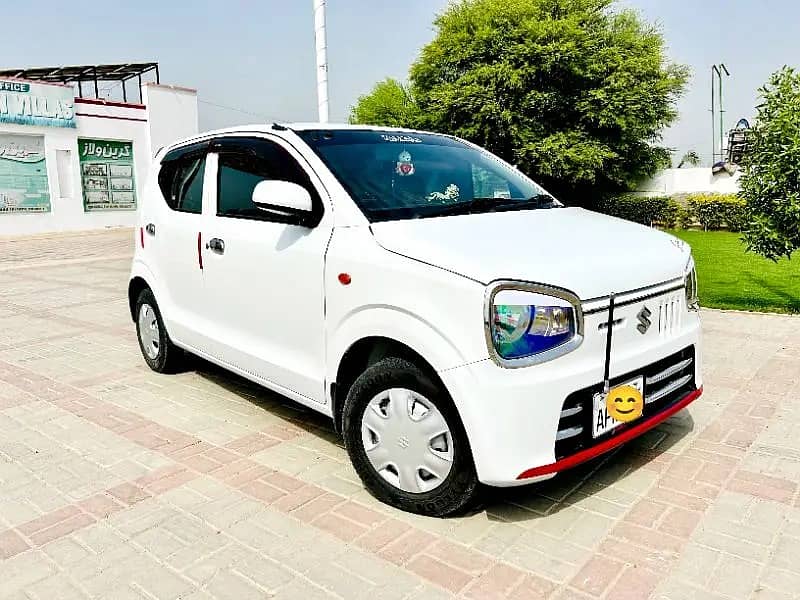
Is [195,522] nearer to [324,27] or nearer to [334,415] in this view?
[334,415]

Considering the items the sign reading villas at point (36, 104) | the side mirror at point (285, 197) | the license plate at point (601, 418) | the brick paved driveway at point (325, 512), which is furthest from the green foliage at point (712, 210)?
the side mirror at point (285, 197)

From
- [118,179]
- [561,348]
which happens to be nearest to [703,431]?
[561,348]

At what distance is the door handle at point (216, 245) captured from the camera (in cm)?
422

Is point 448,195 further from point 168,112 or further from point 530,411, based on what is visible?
point 168,112

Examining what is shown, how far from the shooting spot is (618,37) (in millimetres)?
32031

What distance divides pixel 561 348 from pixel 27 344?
20.0 feet

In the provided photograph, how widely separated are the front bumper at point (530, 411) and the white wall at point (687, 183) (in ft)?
85.9

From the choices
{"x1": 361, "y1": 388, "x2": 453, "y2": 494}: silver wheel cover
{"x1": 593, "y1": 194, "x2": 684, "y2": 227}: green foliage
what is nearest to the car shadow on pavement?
{"x1": 361, "y1": 388, "x2": 453, "y2": 494}: silver wheel cover

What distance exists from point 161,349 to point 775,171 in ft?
20.4

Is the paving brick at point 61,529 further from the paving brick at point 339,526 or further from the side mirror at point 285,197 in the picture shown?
the side mirror at point 285,197

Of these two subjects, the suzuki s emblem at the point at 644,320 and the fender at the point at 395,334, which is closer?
the fender at the point at 395,334

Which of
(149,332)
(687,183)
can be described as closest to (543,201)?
(149,332)

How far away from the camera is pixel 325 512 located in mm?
3266

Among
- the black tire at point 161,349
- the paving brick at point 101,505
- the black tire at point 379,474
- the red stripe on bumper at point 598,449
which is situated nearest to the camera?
the red stripe on bumper at point 598,449
